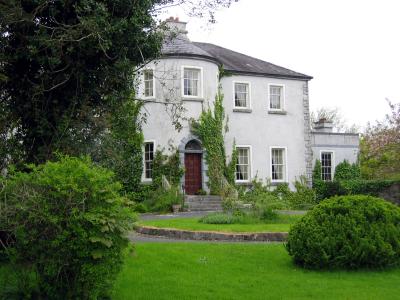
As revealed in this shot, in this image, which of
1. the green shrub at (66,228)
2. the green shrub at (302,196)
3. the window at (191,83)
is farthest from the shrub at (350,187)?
the green shrub at (66,228)

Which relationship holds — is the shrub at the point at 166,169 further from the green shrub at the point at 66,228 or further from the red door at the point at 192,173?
the green shrub at the point at 66,228

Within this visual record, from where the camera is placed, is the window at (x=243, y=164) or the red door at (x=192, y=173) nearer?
the red door at (x=192, y=173)

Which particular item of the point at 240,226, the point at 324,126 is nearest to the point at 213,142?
the point at 324,126

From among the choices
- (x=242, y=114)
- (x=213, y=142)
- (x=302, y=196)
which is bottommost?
(x=302, y=196)

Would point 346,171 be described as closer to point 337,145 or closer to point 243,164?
point 337,145

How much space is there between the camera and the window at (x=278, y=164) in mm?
28906

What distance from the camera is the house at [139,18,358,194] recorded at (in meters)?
25.3

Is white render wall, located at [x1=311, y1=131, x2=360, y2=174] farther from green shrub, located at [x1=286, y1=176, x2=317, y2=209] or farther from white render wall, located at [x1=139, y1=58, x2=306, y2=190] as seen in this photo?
green shrub, located at [x1=286, y1=176, x2=317, y2=209]

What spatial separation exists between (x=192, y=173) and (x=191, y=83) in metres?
4.48

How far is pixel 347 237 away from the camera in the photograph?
9.59 meters

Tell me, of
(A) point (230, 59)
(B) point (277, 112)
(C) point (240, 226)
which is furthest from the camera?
(A) point (230, 59)

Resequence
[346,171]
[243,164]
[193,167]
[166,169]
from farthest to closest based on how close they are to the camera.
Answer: [346,171] < [243,164] < [193,167] < [166,169]

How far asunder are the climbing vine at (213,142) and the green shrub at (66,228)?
59.7 ft

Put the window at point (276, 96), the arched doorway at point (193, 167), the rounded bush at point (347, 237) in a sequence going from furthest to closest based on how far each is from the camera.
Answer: the window at point (276, 96) → the arched doorway at point (193, 167) → the rounded bush at point (347, 237)
